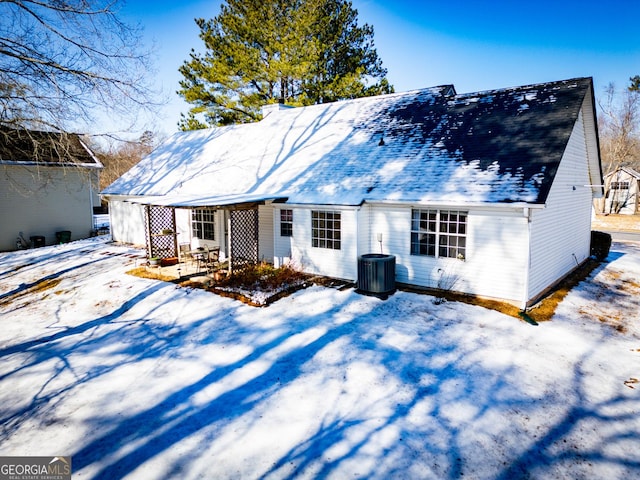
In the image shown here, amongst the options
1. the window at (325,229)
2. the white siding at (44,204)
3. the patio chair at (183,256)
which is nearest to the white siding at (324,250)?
the window at (325,229)

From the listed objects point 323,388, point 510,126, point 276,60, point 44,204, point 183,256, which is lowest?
point 323,388

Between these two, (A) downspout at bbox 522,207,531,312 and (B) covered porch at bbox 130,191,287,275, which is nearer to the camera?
(A) downspout at bbox 522,207,531,312

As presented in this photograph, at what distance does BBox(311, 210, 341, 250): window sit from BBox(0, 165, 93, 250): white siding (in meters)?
13.4

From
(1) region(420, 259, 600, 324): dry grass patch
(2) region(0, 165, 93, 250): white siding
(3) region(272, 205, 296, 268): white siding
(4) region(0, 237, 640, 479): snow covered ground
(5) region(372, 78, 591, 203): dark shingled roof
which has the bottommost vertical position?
(4) region(0, 237, 640, 479): snow covered ground

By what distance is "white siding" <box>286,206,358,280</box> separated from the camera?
12109 millimetres

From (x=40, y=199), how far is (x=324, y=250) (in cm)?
1859

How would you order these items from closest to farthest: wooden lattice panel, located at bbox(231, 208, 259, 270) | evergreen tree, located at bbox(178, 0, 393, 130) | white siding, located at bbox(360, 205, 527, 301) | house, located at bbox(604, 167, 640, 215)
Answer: white siding, located at bbox(360, 205, 527, 301)
wooden lattice panel, located at bbox(231, 208, 259, 270)
evergreen tree, located at bbox(178, 0, 393, 130)
house, located at bbox(604, 167, 640, 215)

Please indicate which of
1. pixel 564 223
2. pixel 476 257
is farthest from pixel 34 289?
pixel 564 223

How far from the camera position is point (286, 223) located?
45.8 feet

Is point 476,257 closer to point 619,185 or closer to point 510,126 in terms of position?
point 510,126

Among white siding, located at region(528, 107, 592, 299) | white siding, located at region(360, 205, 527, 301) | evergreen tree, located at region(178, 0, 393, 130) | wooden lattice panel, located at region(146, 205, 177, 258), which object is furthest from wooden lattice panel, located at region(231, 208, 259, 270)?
evergreen tree, located at region(178, 0, 393, 130)

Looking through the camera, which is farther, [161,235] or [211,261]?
[161,235]

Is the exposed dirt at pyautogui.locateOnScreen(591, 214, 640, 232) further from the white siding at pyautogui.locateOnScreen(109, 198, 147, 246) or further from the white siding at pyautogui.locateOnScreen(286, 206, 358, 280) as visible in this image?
the white siding at pyautogui.locateOnScreen(109, 198, 147, 246)

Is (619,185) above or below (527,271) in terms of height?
above
